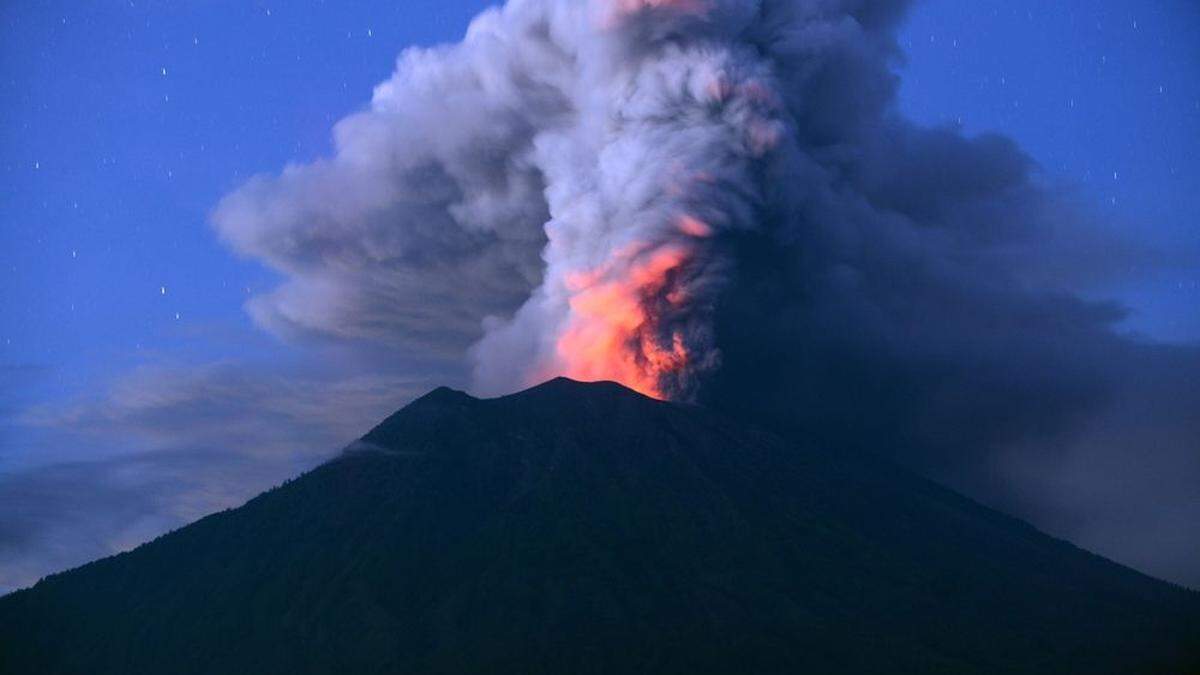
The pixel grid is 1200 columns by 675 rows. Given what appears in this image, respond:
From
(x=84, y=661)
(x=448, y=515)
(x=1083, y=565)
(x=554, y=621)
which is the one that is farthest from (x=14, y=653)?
(x=1083, y=565)

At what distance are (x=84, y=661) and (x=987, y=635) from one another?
148 feet

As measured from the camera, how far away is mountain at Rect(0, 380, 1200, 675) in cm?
5906

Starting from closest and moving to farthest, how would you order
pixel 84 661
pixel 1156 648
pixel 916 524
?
pixel 1156 648 → pixel 84 661 → pixel 916 524

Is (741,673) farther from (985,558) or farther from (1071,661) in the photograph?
(985,558)

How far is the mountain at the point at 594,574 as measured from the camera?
5906 centimetres

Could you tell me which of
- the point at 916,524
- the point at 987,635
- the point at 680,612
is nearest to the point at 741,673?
the point at 680,612

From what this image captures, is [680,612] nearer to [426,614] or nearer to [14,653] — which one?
[426,614]

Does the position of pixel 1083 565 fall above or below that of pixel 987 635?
above

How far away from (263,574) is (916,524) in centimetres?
3571

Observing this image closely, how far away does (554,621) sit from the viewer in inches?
2415

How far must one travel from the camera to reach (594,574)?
65.4 meters

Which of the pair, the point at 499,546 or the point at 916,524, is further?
the point at 916,524

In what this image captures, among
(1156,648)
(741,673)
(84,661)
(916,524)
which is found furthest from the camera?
(916,524)

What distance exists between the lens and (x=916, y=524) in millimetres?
73750
